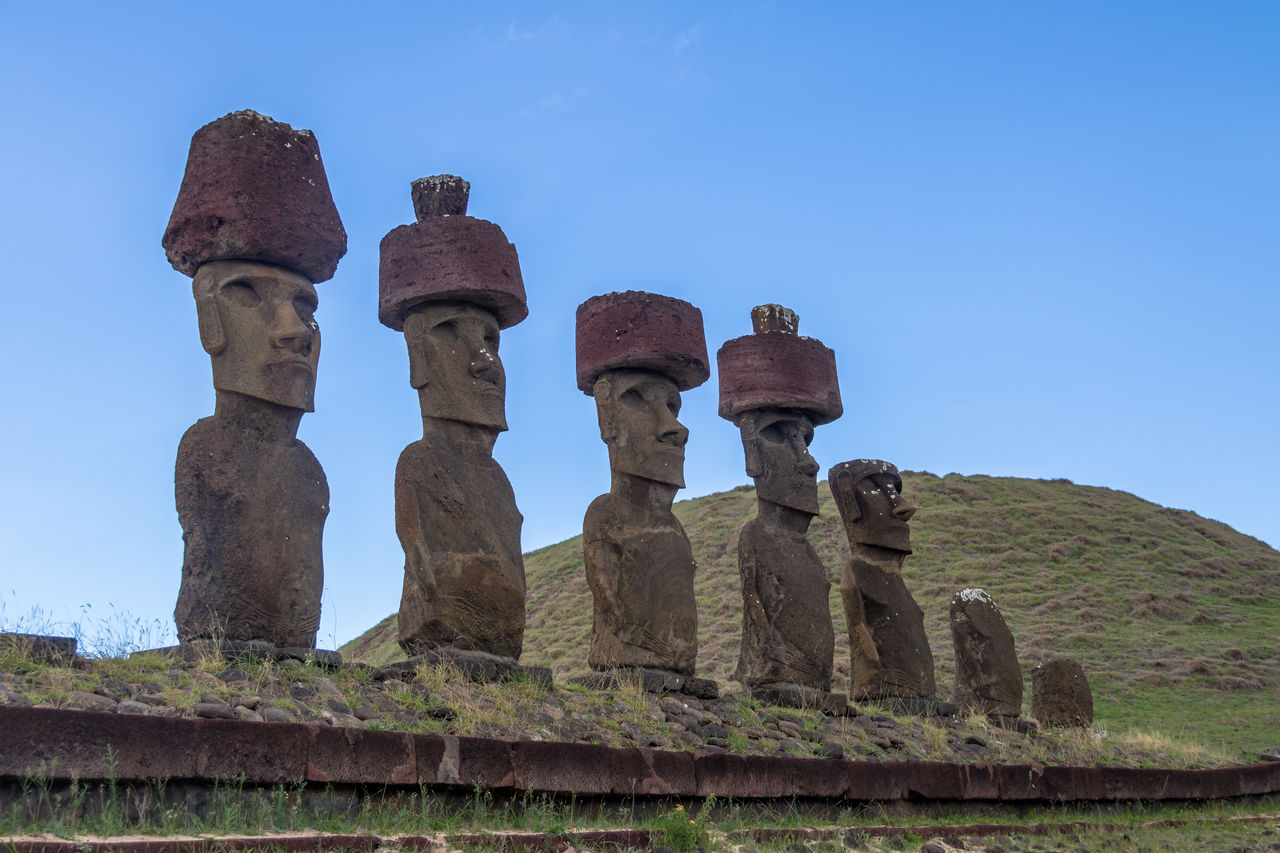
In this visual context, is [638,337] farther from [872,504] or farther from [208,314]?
[208,314]

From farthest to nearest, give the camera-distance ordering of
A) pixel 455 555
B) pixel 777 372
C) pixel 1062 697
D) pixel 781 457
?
pixel 1062 697
pixel 777 372
pixel 781 457
pixel 455 555

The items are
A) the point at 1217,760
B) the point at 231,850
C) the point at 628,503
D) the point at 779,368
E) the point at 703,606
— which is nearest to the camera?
the point at 231,850

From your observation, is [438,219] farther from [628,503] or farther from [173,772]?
[173,772]

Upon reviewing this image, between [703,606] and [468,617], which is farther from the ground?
[703,606]

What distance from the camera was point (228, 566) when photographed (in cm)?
755

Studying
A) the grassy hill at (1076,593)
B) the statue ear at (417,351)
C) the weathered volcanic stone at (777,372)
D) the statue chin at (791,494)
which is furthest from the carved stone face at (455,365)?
the grassy hill at (1076,593)

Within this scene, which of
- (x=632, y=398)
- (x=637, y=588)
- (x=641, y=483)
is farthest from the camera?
(x=632, y=398)

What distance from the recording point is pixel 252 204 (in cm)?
821

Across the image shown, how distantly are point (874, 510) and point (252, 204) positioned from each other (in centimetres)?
713

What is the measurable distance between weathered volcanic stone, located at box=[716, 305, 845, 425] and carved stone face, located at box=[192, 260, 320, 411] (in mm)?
5315

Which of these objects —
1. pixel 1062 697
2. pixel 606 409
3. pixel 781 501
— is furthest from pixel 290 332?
pixel 1062 697

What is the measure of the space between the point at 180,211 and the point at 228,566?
2.49 metres

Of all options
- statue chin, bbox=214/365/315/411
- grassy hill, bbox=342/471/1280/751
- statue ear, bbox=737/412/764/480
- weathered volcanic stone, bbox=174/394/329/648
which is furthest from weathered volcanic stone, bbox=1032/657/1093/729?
statue chin, bbox=214/365/315/411

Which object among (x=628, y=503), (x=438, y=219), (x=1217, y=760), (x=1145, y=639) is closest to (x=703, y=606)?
(x=1145, y=639)
